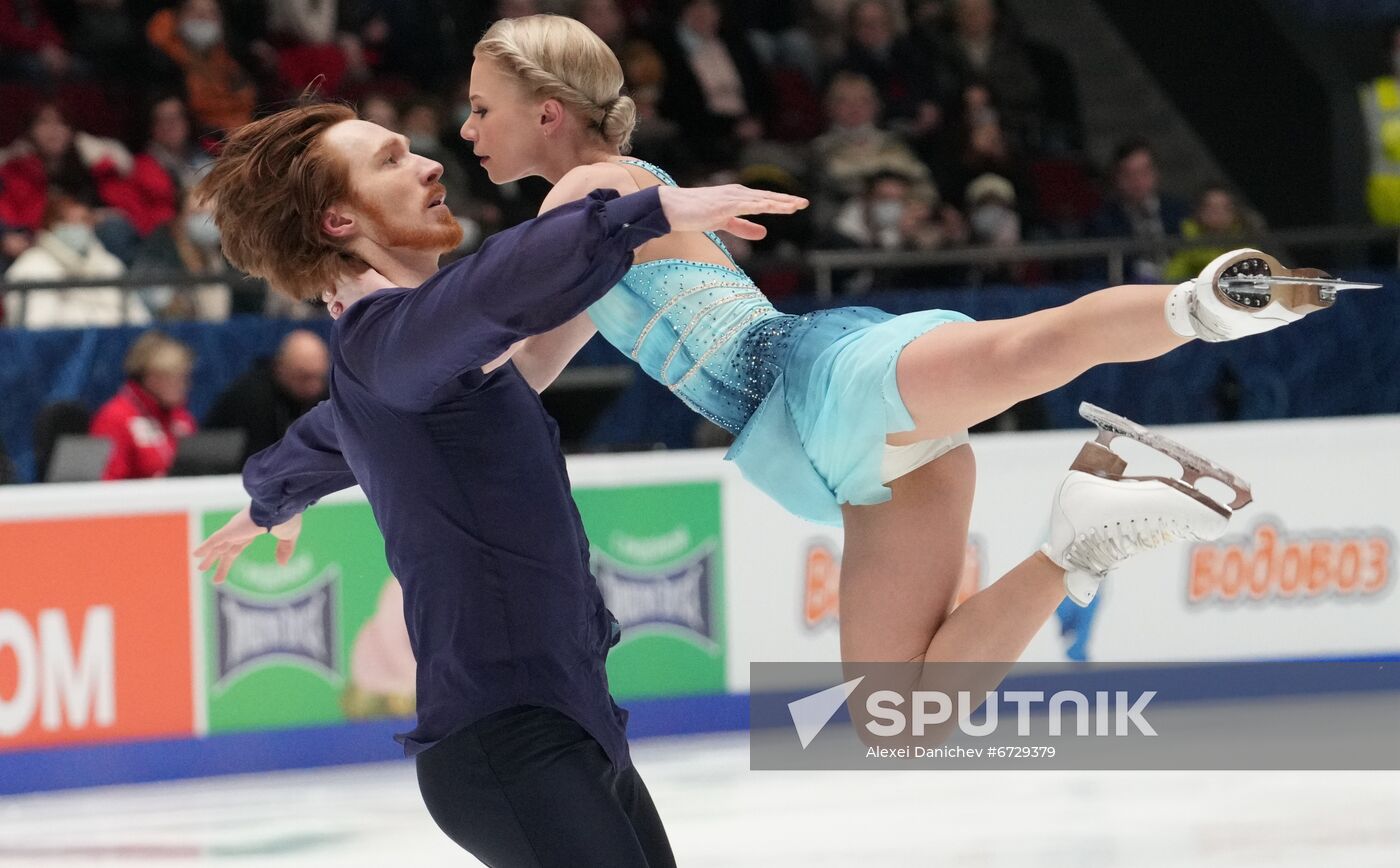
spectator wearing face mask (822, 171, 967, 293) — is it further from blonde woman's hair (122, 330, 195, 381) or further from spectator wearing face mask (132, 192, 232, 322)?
blonde woman's hair (122, 330, 195, 381)

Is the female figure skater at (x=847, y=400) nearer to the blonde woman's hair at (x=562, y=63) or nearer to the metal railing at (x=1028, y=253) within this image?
the blonde woman's hair at (x=562, y=63)

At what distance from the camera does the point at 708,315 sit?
10.5 ft

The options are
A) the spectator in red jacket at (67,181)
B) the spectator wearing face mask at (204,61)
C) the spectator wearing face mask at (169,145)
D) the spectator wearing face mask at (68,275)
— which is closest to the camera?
the spectator wearing face mask at (68,275)

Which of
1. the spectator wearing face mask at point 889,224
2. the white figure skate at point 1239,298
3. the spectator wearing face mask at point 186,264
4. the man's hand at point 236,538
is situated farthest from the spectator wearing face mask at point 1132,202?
the man's hand at point 236,538

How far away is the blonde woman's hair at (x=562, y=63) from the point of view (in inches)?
123

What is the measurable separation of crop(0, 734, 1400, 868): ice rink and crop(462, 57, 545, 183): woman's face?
219 centimetres

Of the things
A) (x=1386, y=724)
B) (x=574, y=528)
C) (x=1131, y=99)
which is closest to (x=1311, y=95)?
(x=1131, y=99)

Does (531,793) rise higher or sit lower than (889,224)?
higher

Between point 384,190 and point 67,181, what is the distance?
18.1 feet

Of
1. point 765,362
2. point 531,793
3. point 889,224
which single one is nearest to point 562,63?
point 765,362

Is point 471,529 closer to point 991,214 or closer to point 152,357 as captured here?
point 152,357

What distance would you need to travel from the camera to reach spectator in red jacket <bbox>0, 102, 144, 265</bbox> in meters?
7.17

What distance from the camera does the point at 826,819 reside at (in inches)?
206

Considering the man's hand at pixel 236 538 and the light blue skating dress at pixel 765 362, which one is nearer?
the man's hand at pixel 236 538
